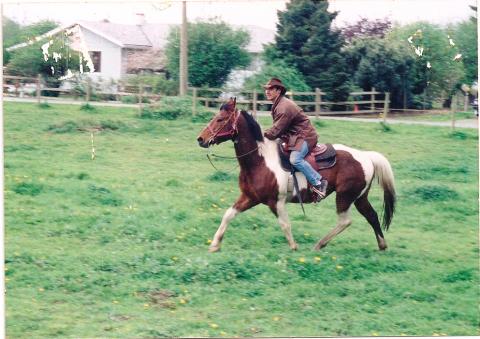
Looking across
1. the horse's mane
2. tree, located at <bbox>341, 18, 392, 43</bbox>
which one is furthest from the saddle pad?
tree, located at <bbox>341, 18, 392, 43</bbox>

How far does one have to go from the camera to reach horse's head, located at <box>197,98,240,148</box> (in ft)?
29.0

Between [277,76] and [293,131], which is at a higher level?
[277,76]

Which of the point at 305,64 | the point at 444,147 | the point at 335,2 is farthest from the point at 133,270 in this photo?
the point at 305,64

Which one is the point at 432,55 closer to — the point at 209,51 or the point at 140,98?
the point at 209,51

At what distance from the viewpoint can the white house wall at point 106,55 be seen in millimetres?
10906

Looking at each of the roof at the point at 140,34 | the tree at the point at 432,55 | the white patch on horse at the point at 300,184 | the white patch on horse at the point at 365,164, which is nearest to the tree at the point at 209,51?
the roof at the point at 140,34

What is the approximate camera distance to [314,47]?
1461 centimetres

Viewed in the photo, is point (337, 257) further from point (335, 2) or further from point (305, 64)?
point (305, 64)

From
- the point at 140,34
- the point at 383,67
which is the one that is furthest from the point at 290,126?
the point at 383,67

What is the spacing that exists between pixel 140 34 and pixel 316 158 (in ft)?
15.3

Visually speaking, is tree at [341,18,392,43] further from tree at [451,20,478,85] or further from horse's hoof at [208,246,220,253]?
horse's hoof at [208,246,220,253]

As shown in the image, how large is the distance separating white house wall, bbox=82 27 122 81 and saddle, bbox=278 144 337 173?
3427 millimetres

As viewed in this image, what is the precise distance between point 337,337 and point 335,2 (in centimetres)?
527

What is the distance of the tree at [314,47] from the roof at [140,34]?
0.95ft
